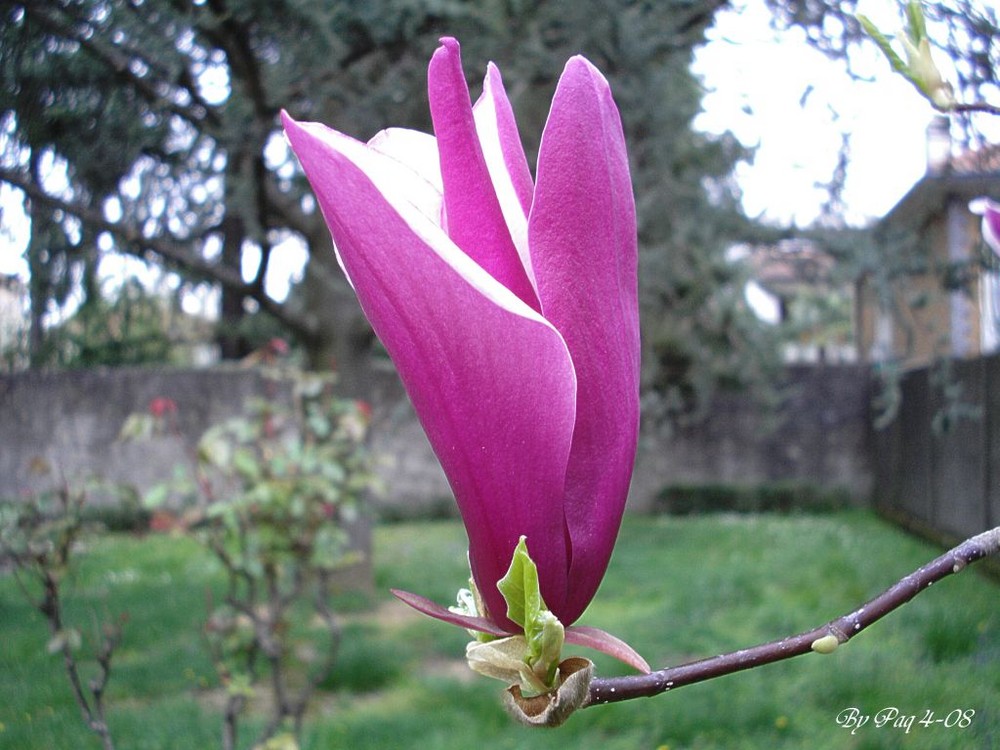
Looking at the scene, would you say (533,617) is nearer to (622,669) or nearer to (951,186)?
(622,669)

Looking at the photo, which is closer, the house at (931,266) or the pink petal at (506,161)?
the pink petal at (506,161)

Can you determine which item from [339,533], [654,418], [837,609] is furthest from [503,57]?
[654,418]

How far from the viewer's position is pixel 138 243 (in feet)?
10.4

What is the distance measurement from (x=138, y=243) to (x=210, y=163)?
0.42 meters

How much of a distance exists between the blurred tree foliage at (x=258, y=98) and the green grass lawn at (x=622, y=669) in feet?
3.95

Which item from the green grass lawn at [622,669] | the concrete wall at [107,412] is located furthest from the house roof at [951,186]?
the concrete wall at [107,412]

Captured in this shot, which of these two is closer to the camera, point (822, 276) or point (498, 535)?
point (498, 535)

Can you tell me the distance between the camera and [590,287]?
370 mm

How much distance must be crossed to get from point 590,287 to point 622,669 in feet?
10.0

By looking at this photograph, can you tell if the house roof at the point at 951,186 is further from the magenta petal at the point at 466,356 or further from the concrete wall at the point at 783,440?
the magenta petal at the point at 466,356

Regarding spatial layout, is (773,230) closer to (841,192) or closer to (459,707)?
(841,192)

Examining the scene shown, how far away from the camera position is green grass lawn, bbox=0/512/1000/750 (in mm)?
2793

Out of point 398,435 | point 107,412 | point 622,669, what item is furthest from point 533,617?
point 107,412

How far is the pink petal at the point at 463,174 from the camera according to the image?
36 cm
